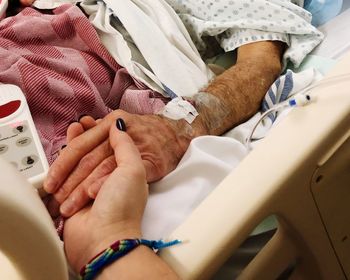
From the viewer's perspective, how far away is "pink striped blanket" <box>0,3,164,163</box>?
0.92 m

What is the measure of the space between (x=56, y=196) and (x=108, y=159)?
0.33 feet

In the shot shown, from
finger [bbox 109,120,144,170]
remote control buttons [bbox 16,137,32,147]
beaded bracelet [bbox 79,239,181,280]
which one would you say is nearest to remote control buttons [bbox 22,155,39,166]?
Result: remote control buttons [bbox 16,137,32,147]

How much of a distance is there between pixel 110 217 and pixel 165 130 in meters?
0.35

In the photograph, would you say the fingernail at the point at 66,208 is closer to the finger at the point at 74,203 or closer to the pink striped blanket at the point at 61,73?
the finger at the point at 74,203

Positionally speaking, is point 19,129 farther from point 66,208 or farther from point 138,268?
point 138,268

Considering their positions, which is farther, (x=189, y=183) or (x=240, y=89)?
(x=240, y=89)

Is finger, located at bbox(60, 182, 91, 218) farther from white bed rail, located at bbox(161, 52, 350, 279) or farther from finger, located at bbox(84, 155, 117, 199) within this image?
white bed rail, located at bbox(161, 52, 350, 279)

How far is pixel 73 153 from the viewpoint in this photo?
75cm

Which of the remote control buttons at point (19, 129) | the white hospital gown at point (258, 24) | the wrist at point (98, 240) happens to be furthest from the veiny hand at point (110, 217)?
the white hospital gown at point (258, 24)

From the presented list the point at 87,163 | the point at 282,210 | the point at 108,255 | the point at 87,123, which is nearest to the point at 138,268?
the point at 108,255

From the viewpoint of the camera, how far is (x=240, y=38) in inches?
44.8

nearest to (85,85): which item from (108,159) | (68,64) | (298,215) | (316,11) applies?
(68,64)

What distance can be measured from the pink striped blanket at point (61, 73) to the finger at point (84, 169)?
126 mm

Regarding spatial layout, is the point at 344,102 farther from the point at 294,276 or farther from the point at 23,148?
the point at 23,148
